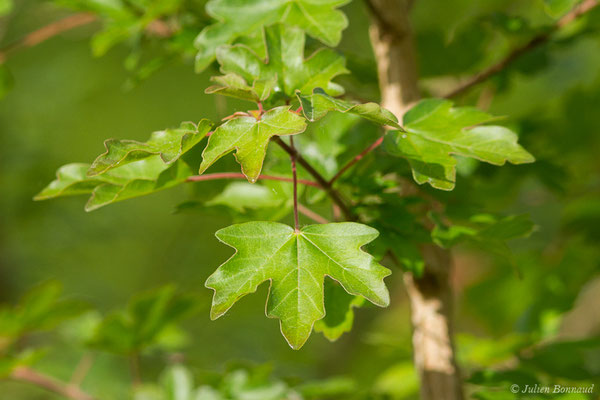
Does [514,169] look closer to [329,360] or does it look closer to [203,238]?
[329,360]

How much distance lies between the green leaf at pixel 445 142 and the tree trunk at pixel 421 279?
175 millimetres

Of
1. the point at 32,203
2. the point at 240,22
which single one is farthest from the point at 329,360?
the point at 240,22

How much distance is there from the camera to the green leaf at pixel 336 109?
0.46 meters

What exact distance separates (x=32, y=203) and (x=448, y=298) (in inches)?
78.8

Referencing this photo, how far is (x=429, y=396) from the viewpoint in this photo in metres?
0.75

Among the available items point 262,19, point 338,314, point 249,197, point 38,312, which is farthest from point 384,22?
point 38,312

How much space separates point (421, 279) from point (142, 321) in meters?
0.52

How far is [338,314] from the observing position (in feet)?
2.02

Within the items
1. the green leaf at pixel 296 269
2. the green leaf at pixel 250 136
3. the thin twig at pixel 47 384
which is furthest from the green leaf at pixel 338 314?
the thin twig at pixel 47 384

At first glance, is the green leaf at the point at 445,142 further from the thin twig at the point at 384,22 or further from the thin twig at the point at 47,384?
the thin twig at the point at 47,384

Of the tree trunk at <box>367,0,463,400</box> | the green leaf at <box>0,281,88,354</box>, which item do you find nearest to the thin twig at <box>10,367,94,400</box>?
the green leaf at <box>0,281,88,354</box>

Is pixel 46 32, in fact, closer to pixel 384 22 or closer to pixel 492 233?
pixel 384 22

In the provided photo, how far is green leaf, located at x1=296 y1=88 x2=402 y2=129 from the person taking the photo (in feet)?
1.52

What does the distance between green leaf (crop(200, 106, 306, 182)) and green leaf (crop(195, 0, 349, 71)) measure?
19 cm
